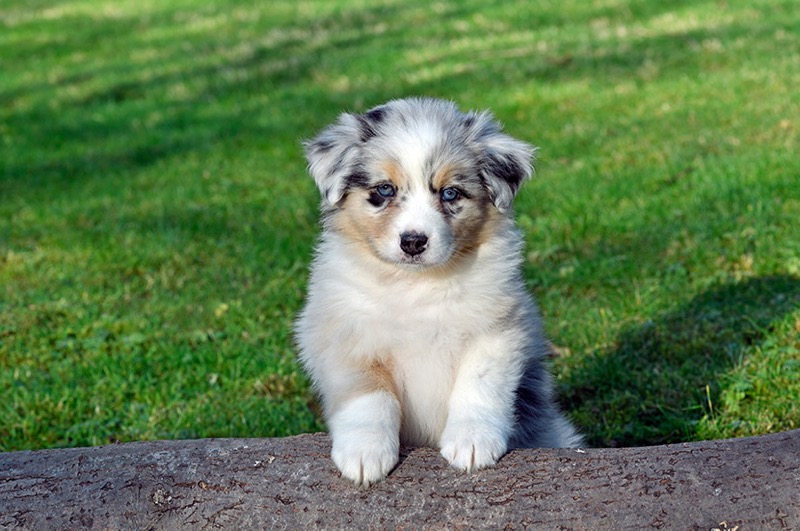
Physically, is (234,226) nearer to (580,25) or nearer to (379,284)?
(379,284)

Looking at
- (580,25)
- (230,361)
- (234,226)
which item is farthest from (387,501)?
(580,25)

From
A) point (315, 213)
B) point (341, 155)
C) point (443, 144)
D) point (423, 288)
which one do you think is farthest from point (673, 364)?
point (315, 213)

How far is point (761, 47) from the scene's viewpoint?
1223cm

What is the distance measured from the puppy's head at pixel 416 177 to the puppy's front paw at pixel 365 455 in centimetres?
65

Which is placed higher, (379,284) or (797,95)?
(379,284)

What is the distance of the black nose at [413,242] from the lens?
362 cm

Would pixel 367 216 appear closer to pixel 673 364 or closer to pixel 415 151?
pixel 415 151

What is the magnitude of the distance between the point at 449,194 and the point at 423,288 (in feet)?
1.12

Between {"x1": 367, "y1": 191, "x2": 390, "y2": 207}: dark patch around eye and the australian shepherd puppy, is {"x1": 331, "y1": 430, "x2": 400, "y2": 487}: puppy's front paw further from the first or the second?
{"x1": 367, "y1": 191, "x2": 390, "y2": 207}: dark patch around eye

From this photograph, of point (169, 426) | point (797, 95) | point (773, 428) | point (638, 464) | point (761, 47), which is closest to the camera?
point (638, 464)

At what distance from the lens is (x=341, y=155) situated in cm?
393

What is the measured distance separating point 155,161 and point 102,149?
0.89 metres

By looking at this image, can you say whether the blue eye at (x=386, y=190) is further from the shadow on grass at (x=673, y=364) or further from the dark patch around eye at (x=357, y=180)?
the shadow on grass at (x=673, y=364)

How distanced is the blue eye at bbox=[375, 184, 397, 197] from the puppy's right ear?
0.24 ft
